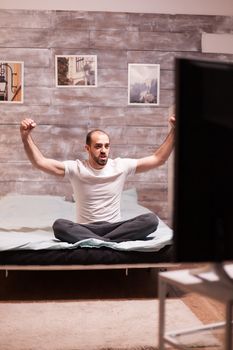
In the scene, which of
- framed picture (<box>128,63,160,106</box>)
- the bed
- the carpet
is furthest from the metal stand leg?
framed picture (<box>128,63,160,106</box>)

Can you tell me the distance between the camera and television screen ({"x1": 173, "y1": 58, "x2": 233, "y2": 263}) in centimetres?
137

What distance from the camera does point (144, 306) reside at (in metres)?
3.09

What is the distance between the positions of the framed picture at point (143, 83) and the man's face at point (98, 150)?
1609 mm

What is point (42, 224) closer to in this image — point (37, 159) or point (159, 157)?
point (37, 159)

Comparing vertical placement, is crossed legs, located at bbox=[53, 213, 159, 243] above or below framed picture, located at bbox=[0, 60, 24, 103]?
below

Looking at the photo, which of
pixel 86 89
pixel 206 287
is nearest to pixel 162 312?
pixel 206 287

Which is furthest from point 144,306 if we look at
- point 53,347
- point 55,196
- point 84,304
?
point 55,196

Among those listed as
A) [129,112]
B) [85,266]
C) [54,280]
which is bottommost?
[54,280]

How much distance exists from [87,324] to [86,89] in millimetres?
2722

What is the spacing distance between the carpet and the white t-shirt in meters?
0.58

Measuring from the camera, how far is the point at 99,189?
343cm

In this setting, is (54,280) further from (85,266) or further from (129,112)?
(129,112)

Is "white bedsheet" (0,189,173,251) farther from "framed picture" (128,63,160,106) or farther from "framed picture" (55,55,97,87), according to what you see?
"framed picture" (55,55,97,87)

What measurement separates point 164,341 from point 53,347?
874 mm
